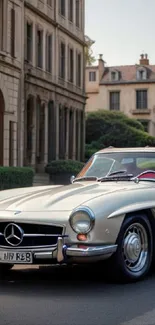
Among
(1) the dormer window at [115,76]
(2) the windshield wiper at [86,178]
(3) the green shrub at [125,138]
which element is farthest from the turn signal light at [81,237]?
(1) the dormer window at [115,76]

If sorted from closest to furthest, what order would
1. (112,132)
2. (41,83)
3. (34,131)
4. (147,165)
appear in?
(147,165)
(34,131)
(41,83)
(112,132)

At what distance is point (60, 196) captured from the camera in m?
6.91

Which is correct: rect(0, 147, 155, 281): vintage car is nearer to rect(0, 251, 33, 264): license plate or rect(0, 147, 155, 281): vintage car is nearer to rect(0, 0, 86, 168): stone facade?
rect(0, 251, 33, 264): license plate

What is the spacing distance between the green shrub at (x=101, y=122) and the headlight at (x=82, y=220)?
43.3m

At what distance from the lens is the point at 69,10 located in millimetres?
36781

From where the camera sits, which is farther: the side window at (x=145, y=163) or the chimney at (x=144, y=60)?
the chimney at (x=144, y=60)

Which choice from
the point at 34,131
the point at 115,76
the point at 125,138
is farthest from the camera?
the point at 115,76

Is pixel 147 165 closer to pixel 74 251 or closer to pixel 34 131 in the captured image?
pixel 74 251

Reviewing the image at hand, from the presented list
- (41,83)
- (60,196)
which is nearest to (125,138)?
(41,83)

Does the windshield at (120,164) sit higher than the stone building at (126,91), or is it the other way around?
the stone building at (126,91)

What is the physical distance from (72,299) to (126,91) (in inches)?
2589

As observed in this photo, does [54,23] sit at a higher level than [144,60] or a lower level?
lower

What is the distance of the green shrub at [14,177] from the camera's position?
64.7 ft

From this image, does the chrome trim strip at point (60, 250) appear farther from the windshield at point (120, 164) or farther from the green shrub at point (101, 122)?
the green shrub at point (101, 122)
